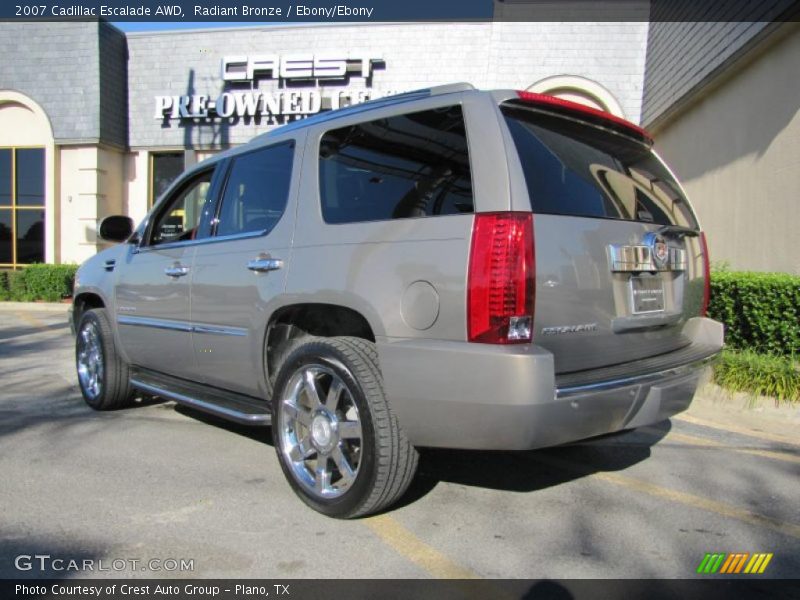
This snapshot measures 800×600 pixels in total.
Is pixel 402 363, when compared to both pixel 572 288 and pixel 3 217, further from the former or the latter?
pixel 3 217

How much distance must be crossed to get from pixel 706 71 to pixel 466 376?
853 centimetres

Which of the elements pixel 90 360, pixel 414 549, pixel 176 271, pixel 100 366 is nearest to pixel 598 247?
pixel 414 549

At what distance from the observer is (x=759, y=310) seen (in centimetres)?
606

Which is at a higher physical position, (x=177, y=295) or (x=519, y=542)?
(x=177, y=295)

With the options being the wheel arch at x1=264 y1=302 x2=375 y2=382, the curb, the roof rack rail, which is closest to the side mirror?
the roof rack rail

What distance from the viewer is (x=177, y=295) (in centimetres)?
440

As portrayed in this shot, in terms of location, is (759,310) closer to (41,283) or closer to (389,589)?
(389,589)

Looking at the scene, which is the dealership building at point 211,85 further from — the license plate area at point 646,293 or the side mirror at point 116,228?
the side mirror at point 116,228

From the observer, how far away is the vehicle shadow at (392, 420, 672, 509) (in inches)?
151

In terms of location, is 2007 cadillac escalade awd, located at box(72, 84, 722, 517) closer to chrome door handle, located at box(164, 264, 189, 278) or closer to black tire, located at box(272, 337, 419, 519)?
black tire, located at box(272, 337, 419, 519)

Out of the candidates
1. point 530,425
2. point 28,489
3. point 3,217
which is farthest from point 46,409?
point 3,217

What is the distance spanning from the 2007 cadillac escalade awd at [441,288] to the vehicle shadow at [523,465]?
26.0 inches

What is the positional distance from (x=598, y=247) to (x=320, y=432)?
1661 millimetres

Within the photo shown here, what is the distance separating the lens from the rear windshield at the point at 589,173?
294cm
